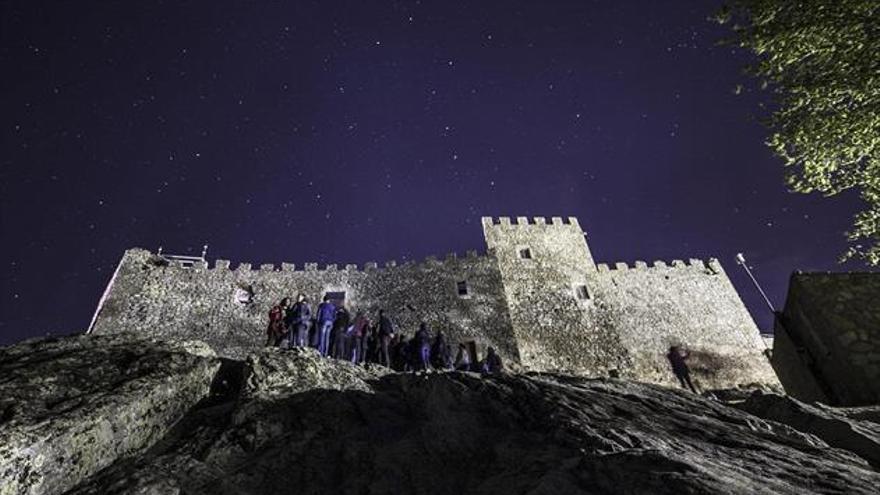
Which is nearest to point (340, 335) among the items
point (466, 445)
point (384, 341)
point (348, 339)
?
point (348, 339)

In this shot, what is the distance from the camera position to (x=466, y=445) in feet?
13.1

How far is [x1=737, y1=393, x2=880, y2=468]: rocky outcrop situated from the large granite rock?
51cm

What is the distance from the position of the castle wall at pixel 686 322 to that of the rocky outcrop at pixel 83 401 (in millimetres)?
22034

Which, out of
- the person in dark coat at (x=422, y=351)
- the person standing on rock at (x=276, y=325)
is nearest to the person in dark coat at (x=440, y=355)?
the person in dark coat at (x=422, y=351)

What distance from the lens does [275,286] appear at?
81.9 ft

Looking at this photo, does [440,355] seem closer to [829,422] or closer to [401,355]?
[401,355]

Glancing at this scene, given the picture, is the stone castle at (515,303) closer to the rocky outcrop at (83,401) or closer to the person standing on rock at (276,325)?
the person standing on rock at (276,325)

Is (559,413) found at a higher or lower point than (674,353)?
lower

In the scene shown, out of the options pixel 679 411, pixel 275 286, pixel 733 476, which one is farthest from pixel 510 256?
pixel 733 476

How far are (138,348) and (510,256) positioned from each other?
22.9 m

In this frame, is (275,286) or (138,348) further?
(275,286)

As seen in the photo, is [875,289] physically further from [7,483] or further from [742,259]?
[742,259]

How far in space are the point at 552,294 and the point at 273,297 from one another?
15.3m

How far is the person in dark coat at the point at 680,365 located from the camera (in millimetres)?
23109
